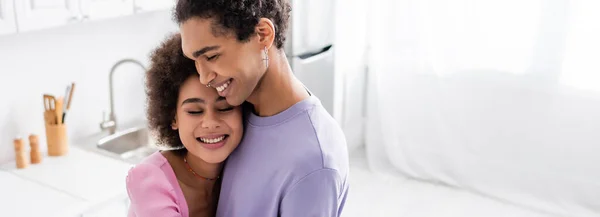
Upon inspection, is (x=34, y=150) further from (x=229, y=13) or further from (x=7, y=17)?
(x=229, y=13)

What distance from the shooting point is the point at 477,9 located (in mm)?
2996

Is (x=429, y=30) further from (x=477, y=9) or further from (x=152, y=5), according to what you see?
(x=152, y=5)

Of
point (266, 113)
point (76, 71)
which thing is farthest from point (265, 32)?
point (76, 71)

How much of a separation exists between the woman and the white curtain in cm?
200

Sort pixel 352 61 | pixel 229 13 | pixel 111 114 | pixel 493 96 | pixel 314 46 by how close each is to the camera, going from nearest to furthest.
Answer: pixel 229 13
pixel 111 114
pixel 493 96
pixel 314 46
pixel 352 61

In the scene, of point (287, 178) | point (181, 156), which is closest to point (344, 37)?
point (181, 156)

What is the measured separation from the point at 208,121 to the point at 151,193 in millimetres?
190

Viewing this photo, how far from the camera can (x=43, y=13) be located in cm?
199

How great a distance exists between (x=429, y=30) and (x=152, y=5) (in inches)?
55.9

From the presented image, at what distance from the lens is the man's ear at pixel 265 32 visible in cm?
112

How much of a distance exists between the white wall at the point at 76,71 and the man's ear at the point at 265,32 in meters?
1.50

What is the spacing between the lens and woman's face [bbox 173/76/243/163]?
4.16 ft

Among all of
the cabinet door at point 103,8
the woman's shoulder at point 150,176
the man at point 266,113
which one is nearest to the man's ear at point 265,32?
the man at point 266,113

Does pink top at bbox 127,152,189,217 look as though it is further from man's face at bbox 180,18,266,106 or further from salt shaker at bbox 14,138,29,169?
salt shaker at bbox 14,138,29,169
